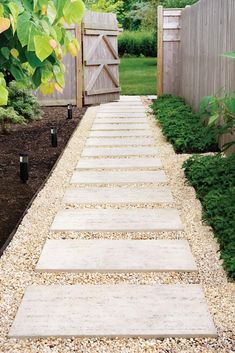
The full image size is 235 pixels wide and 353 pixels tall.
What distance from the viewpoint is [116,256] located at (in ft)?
12.5

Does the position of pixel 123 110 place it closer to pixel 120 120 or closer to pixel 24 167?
pixel 120 120

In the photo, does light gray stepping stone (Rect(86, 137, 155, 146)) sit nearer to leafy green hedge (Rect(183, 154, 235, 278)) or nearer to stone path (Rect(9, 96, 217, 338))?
stone path (Rect(9, 96, 217, 338))

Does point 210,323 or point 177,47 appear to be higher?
point 177,47

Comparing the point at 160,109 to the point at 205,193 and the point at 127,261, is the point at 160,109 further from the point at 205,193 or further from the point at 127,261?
the point at 127,261

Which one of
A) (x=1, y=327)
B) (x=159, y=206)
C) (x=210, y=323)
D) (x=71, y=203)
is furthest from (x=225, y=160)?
(x=1, y=327)

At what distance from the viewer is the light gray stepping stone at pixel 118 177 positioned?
5906 millimetres

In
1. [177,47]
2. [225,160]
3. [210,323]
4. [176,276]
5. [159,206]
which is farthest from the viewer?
[177,47]

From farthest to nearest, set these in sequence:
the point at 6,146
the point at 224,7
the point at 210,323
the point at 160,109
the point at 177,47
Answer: the point at 177,47
the point at 160,109
the point at 6,146
the point at 224,7
the point at 210,323

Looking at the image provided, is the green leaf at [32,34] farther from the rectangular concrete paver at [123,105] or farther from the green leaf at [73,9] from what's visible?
→ the rectangular concrete paver at [123,105]

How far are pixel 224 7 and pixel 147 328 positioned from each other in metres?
4.88

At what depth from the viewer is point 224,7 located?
6.77m

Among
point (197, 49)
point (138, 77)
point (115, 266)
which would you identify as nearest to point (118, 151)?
point (197, 49)

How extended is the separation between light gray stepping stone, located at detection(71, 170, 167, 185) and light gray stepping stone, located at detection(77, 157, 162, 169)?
0.24m

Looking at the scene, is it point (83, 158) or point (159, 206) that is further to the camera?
point (83, 158)
